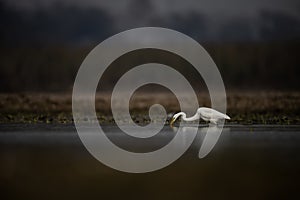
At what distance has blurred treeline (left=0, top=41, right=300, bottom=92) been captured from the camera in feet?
207

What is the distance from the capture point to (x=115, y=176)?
1079cm

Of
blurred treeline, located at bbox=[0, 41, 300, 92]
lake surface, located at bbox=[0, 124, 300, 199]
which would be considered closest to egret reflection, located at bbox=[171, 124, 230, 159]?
lake surface, located at bbox=[0, 124, 300, 199]

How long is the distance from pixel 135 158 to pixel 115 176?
2348mm

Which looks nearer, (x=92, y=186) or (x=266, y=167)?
(x=92, y=186)

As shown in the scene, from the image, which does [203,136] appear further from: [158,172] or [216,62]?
[216,62]

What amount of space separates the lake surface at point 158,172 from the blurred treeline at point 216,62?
4376 centimetres

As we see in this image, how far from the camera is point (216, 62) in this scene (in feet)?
233

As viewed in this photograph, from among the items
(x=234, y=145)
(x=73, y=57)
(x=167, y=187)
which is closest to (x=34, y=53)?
(x=73, y=57)

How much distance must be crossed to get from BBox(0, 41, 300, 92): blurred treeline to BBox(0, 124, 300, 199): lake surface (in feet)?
144

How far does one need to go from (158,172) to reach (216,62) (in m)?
60.6

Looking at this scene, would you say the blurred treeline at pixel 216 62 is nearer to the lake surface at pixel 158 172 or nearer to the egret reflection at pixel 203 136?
the egret reflection at pixel 203 136

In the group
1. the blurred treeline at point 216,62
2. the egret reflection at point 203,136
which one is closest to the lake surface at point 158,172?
the egret reflection at point 203,136

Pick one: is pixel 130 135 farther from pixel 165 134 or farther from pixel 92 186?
pixel 92 186

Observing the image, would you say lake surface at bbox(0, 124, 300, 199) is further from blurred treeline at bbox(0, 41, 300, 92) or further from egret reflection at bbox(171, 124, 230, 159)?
blurred treeline at bbox(0, 41, 300, 92)
